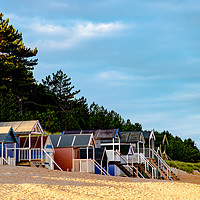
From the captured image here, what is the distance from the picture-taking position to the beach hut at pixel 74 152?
36.3 meters

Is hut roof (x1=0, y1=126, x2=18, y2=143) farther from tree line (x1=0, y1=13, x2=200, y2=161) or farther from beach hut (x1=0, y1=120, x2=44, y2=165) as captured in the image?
tree line (x1=0, y1=13, x2=200, y2=161)

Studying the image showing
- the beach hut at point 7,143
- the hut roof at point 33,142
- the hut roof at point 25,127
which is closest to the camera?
the beach hut at point 7,143

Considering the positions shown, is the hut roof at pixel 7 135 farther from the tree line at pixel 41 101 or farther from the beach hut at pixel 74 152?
the tree line at pixel 41 101

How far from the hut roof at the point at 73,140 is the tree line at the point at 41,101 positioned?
536 inches

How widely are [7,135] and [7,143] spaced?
1824mm

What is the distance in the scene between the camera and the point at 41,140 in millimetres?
34406

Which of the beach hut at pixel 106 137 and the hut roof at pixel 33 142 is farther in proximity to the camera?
the beach hut at pixel 106 137

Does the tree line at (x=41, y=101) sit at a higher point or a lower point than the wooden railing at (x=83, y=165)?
higher

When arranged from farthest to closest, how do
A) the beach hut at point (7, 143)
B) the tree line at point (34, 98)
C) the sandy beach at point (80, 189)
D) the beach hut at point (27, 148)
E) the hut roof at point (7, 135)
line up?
the tree line at point (34, 98) → the beach hut at point (27, 148) → the hut roof at point (7, 135) → the beach hut at point (7, 143) → the sandy beach at point (80, 189)

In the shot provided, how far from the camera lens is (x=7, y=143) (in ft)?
112

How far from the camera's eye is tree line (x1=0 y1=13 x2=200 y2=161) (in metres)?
59.1

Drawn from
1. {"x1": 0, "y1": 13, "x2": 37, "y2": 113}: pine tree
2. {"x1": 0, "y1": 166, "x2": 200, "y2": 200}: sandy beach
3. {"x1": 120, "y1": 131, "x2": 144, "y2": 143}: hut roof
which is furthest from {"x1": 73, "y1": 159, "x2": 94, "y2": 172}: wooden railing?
{"x1": 0, "y1": 13, "x2": 37, "y2": 113}: pine tree

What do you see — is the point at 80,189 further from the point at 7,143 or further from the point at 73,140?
the point at 73,140

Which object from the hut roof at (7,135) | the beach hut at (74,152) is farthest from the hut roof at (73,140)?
the hut roof at (7,135)
